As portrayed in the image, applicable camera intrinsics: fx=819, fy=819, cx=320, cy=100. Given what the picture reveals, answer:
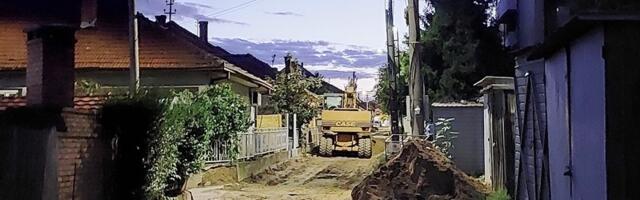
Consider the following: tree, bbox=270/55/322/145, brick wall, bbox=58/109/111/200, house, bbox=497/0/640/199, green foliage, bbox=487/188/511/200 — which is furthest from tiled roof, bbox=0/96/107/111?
tree, bbox=270/55/322/145

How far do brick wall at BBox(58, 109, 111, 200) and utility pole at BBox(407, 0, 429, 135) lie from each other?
8.97m

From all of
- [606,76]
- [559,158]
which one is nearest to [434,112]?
[559,158]

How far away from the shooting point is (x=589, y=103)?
5262 mm

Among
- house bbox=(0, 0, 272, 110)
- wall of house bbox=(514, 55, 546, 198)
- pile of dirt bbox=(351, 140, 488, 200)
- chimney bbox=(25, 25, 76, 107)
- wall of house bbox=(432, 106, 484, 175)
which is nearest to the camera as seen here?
chimney bbox=(25, 25, 76, 107)

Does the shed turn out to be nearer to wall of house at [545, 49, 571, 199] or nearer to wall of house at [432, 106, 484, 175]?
wall of house at [545, 49, 571, 199]

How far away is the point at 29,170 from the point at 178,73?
14436 mm

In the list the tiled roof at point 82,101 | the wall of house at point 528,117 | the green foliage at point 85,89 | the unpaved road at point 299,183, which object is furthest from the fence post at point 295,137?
the tiled roof at point 82,101

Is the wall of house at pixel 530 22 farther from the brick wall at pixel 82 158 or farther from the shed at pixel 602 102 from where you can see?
the brick wall at pixel 82 158

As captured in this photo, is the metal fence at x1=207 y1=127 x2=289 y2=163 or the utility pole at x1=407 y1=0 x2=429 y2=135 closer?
the utility pole at x1=407 y1=0 x2=429 y2=135

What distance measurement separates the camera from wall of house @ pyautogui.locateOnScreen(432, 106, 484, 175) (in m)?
17.9

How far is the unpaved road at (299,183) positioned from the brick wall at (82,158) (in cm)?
718

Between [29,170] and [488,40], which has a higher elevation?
[488,40]

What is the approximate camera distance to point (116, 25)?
2181cm

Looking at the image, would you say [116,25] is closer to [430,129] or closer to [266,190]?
[266,190]
